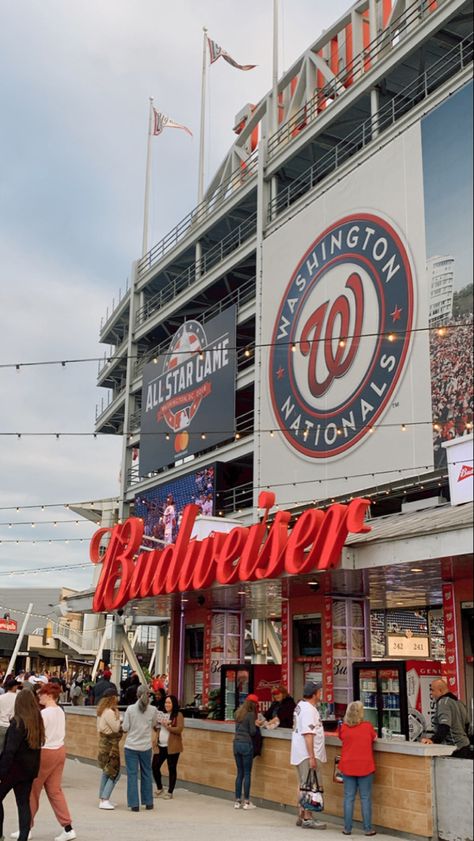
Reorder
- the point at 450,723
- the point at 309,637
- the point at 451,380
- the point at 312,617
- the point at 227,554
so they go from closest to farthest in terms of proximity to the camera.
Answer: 1. the point at 450,723
2. the point at 227,554
3. the point at 312,617
4. the point at 309,637
5. the point at 451,380

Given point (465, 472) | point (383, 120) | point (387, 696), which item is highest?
point (383, 120)

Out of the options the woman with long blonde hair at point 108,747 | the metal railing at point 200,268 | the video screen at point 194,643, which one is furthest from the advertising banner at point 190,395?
the woman with long blonde hair at point 108,747

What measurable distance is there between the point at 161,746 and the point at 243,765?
1.46 m

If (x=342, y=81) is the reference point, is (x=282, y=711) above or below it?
below

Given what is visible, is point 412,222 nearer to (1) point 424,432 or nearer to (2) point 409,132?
(2) point 409,132

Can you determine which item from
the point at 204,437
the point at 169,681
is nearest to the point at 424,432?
the point at 169,681

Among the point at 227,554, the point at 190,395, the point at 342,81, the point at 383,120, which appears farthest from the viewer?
the point at 190,395

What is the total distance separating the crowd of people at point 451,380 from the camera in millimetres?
19547

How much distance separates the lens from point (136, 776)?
479 inches

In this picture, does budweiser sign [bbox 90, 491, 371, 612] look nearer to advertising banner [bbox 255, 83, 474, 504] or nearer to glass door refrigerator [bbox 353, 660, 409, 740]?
glass door refrigerator [bbox 353, 660, 409, 740]

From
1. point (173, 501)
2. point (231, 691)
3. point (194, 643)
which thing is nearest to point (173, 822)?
point (231, 691)

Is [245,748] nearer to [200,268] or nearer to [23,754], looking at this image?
[23,754]

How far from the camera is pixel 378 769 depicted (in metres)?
10.9

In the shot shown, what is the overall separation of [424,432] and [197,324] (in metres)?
17.1
